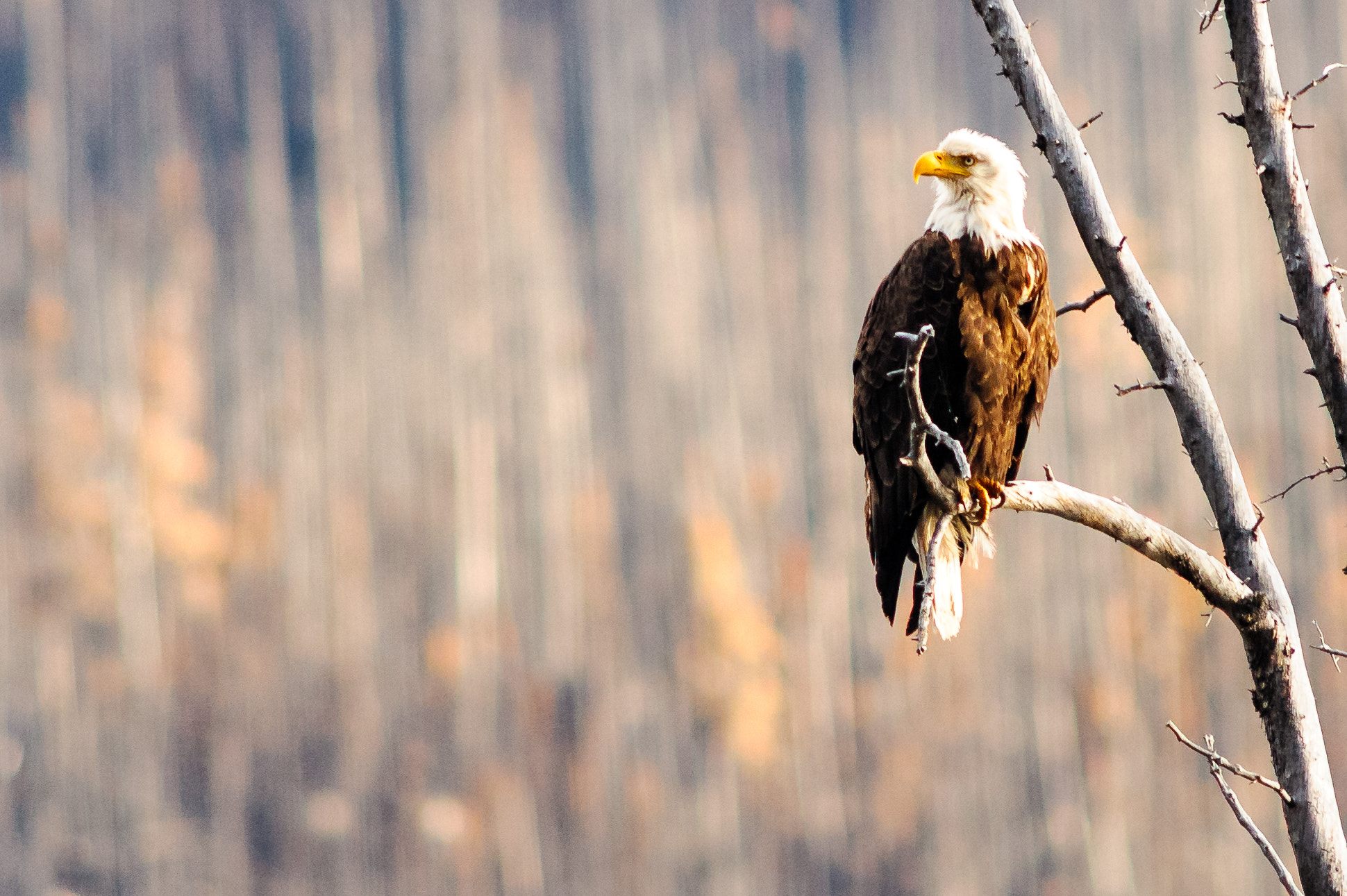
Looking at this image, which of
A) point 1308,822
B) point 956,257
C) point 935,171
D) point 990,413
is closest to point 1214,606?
point 1308,822

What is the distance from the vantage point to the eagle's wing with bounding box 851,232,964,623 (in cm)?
252

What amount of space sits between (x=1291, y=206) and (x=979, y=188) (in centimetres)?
85

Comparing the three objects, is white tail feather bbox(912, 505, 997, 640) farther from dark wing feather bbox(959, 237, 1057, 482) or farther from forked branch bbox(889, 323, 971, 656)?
forked branch bbox(889, 323, 971, 656)

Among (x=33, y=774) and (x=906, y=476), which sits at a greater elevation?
(x=906, y=476)

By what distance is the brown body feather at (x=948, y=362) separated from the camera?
2504 mm

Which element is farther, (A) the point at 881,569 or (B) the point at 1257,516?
(A) the point at 881,569

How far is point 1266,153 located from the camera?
6.11 feet

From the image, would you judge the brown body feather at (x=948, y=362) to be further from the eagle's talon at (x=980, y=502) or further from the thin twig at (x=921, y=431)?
the thin twig at (x=921, y=431)

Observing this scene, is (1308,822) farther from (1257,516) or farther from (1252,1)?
(1252,1)

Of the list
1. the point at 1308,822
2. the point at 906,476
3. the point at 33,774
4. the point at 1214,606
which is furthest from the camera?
the point at 33,774

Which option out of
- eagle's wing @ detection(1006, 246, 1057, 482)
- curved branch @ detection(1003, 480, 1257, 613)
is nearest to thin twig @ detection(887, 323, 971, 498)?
curved branch @ detection(1003, 480, 1257, 613)

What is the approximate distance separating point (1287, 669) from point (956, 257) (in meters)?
1.09

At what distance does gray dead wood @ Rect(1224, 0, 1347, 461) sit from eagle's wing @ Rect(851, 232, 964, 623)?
74cm

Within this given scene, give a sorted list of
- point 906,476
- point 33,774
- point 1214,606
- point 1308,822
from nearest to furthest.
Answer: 1. point 1308,822
2. point 1214,606
3. point 906,476
4. point 33,774
